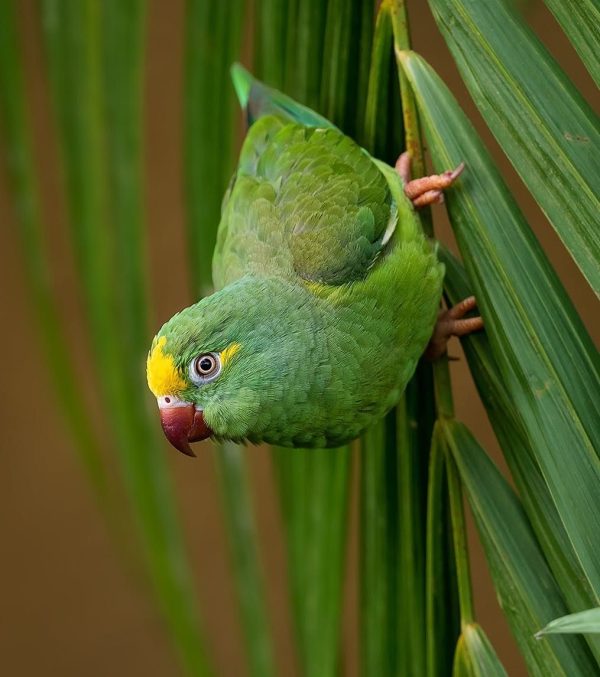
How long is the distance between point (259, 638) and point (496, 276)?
0.76 meters

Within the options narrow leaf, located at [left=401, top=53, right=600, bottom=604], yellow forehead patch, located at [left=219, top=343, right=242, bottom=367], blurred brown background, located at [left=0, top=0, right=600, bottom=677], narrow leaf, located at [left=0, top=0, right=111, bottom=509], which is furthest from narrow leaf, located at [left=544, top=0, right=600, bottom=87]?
blurred brown background, located at [left=0, top=0, right=600, bottom=677]

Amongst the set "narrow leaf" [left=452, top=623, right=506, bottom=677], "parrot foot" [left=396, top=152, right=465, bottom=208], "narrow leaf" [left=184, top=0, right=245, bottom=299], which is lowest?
"narrow leaf" [left=452, top=623, right=506, bottom=677]

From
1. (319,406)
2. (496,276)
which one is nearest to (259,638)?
(319,406)

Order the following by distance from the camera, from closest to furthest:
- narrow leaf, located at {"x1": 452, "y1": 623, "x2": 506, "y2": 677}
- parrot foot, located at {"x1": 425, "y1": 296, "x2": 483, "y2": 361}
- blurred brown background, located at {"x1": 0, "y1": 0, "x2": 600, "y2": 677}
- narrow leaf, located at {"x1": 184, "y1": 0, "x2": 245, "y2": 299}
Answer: narrow leaf, located at {"x1": 452, "y1": 623, "x2": 506, "y2": 677}, parrot foot, located at {"x1": 425, "y1": 296, "x2": 483, "y2": 361}, narrow leaf, located at {"x1": 184, "y1": 0, "x2": 245, "y2": 299}, blurred brown background, located at {"x1": 0, "y1": 0, "x2": 600, "y2": 677}

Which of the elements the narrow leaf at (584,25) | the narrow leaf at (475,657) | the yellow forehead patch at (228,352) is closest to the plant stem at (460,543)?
the narrow leaf at (475,657)

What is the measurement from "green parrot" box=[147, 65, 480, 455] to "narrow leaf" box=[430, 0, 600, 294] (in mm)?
Result: 94

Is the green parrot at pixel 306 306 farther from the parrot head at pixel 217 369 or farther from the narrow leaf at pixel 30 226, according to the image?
the narrow leaf at pixel 30 226

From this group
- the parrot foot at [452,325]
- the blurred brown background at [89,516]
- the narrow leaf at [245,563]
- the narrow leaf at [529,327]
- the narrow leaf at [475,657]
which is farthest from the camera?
the blurred brown background at [89,516]

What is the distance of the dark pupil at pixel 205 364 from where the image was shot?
106 centimetres

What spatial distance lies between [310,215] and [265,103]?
24cm

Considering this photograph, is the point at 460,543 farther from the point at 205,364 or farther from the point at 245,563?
the point at 245,563

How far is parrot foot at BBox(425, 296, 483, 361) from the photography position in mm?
988

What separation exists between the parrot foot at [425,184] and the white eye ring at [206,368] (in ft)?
1.04

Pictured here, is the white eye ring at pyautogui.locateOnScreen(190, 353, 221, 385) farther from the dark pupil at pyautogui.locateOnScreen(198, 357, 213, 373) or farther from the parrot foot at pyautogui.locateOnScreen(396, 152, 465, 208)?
the parrot foot at pyautogui.locateOnScreen(396, 152, 465, 208)
